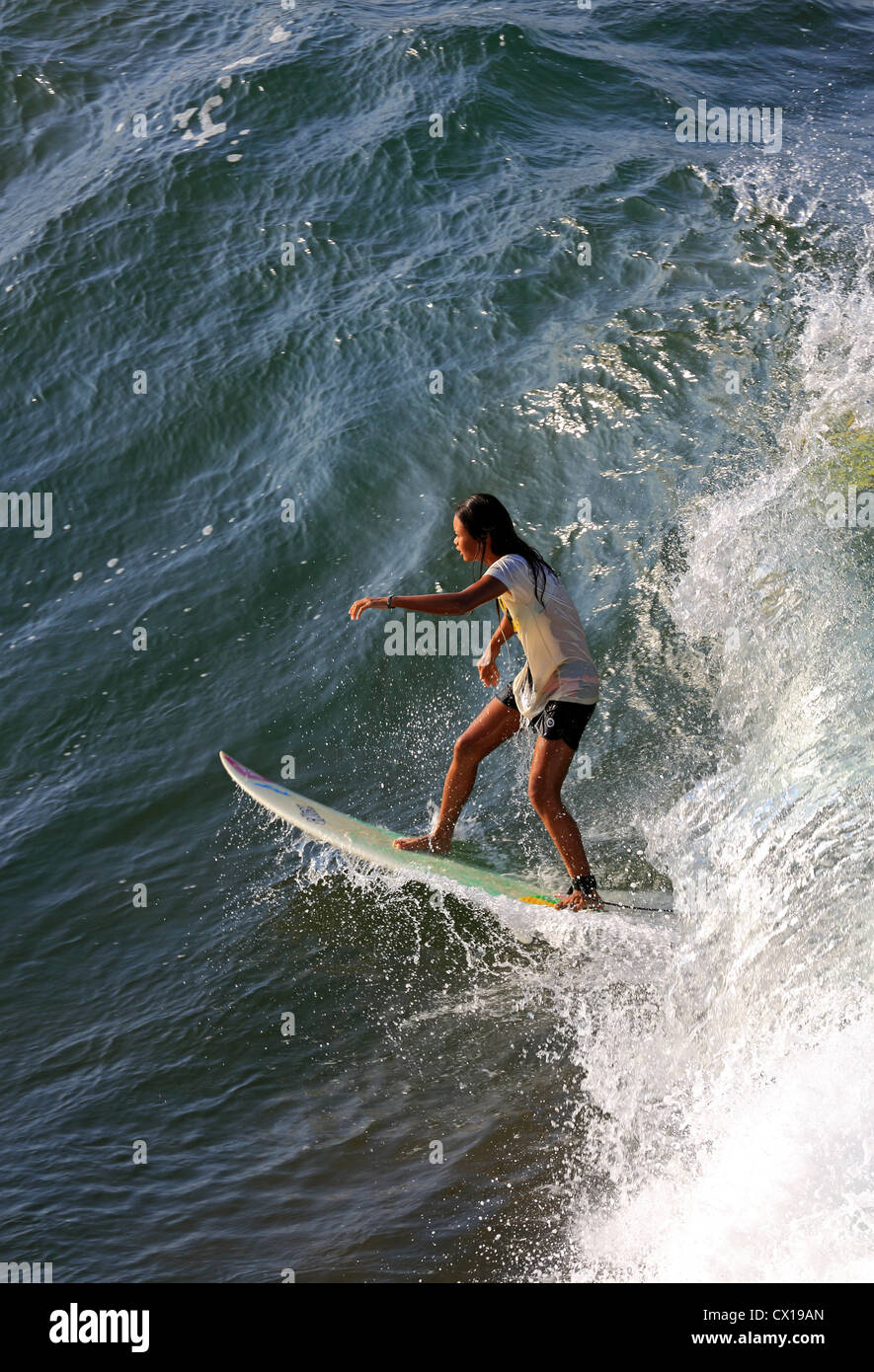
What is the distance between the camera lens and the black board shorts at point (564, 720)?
5.97m

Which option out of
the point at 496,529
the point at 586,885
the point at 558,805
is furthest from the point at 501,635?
the point at 586,885

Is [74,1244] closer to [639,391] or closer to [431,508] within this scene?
[431,508]

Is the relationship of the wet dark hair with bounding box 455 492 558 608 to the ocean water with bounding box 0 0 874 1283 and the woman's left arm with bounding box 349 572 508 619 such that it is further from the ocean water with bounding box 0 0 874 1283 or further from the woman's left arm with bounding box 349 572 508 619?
the ocean water with bounding box 0 0 874 1283

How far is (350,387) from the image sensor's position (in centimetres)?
1122

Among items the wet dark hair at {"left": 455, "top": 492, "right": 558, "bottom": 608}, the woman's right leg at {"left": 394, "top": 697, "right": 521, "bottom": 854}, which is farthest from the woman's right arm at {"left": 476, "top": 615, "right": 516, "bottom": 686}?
the wet dark hair at {"left": 455, "top": 492, "right": 558, "bottom": 608}

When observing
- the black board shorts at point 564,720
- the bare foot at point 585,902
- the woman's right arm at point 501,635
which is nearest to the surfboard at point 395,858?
the bare foot at point 585,902

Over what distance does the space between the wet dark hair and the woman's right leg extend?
0.90m

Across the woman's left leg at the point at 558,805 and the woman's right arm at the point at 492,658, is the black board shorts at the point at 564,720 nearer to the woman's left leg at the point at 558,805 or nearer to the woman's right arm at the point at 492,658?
the woman's left leg at the point at 558,805

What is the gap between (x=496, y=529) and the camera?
5.81 metres

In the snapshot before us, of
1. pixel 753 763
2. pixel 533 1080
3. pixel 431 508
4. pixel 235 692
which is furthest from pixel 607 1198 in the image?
pixel 431 508

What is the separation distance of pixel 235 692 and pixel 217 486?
8.75 ft

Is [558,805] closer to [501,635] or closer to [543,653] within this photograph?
[543,653]

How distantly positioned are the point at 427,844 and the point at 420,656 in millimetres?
2184

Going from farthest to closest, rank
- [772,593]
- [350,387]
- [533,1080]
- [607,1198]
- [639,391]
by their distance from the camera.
Answer: [350,387], [639,391], [772,593], [533,1080], [607,1198]
